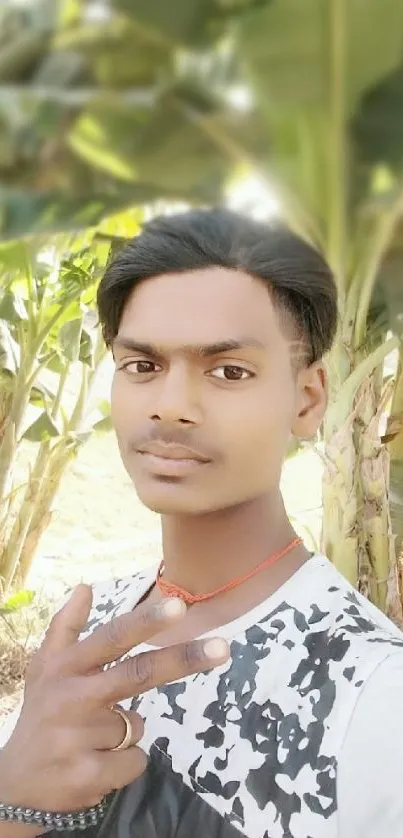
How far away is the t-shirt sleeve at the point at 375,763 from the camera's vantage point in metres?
0.35

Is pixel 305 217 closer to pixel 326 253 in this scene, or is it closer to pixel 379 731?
pixel 326 253

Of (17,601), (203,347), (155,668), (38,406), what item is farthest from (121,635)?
(38,406)

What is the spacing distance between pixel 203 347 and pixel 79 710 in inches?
6.1

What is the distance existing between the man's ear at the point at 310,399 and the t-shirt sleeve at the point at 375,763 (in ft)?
0.37

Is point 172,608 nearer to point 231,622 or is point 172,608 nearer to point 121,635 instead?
point 121,635

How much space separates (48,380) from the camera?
5.61ft

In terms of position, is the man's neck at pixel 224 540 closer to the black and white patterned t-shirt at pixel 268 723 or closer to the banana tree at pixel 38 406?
the black and white patterned t-shirt at pixel 268 723

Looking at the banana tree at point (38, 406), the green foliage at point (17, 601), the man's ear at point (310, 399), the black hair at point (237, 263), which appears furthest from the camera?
the green foliage at point (17, 601)

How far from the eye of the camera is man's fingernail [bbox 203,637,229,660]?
0.31 meters

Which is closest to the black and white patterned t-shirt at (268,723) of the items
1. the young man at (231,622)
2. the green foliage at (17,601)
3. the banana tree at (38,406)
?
the young man at (231,622)

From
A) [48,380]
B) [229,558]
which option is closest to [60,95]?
[229,558]

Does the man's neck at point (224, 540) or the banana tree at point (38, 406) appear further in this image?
the banana tree at point (38, 406)

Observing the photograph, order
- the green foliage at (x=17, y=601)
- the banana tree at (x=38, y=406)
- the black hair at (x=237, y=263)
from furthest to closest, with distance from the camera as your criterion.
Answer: the green foliage at (x=17, y=601) → the banana tree at (x=38, y=406) → the black hair at (x=237, y=263)

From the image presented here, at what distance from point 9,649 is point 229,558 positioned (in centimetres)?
132
